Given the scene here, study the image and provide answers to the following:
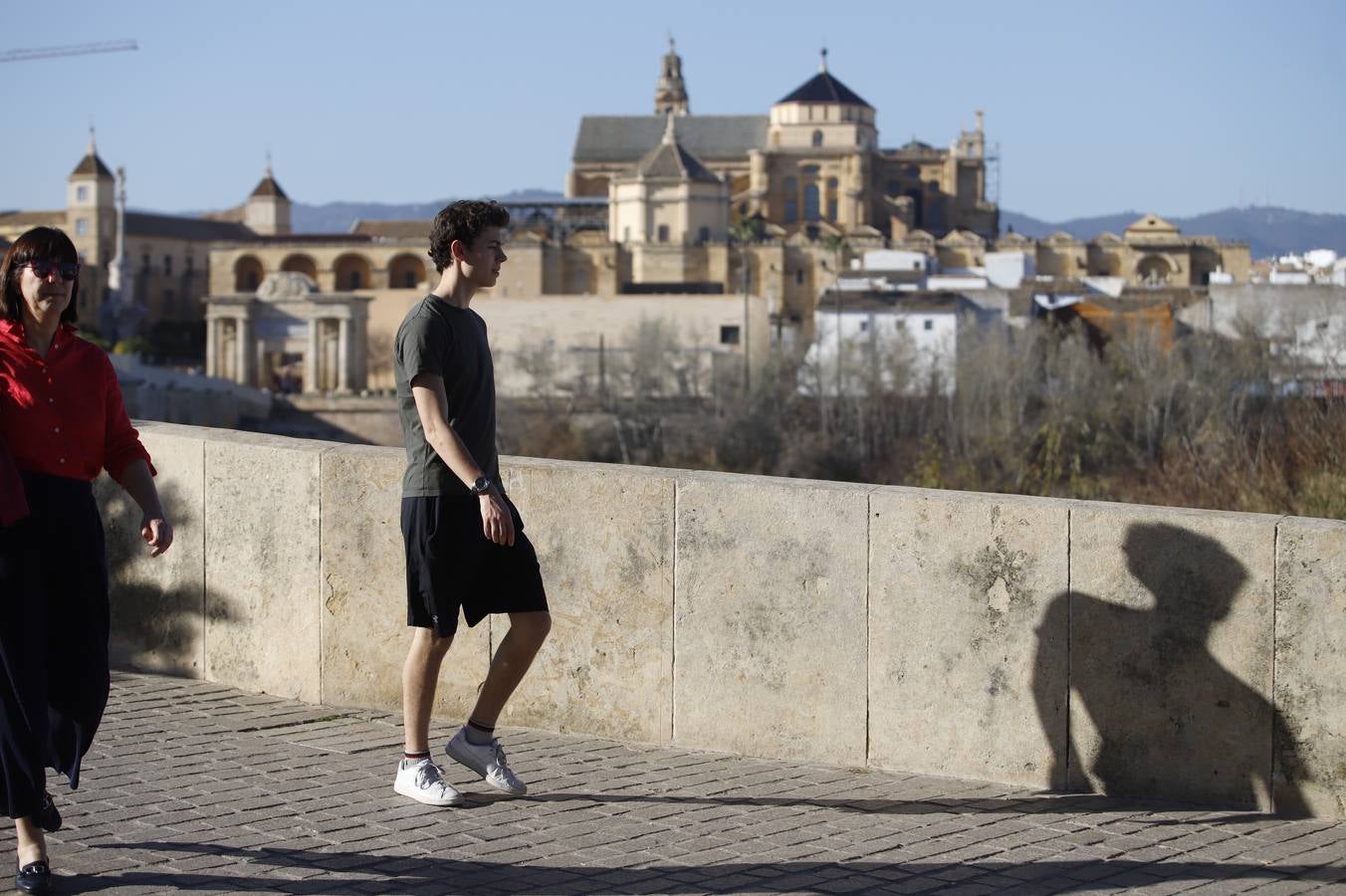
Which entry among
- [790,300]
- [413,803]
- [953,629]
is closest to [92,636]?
[413,803]

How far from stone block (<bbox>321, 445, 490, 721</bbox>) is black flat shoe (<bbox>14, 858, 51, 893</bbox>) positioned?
6.85ft

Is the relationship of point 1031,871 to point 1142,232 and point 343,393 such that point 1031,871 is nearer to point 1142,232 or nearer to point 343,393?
point 343,393

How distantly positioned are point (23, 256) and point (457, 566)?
4.54 ft

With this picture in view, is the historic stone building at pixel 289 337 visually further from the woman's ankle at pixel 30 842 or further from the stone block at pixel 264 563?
the woman's ankle at pixel 30 842

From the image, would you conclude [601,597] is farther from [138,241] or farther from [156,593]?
[138,241]

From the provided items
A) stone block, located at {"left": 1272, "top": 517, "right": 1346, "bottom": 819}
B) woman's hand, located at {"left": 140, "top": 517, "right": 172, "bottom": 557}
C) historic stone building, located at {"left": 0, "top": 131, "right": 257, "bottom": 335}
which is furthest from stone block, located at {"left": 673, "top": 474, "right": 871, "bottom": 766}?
historic stone building, located at {"left": 0, "top": 131, "right": 257, "bottom": 335}

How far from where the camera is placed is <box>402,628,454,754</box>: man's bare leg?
5.15 meters

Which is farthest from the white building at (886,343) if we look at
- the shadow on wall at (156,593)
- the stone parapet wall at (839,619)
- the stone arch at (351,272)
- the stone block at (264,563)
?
the stone parapet wall at (839,619)

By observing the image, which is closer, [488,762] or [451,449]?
[451,449]

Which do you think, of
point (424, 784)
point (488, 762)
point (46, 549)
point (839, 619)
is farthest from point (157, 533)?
point (839, 619)

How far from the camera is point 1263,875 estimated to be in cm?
452

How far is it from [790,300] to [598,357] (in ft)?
92.9

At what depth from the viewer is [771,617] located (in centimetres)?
584

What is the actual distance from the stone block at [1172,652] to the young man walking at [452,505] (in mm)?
1563
